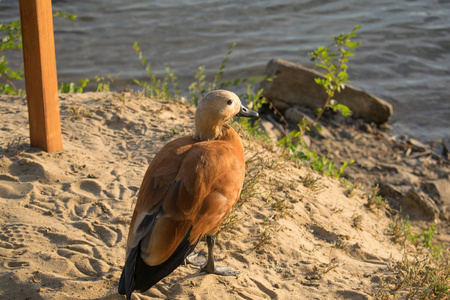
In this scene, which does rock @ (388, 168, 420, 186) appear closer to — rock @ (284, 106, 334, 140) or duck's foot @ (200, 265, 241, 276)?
rock @ (284, 106, 334, 140)

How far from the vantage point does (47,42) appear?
14.5ft

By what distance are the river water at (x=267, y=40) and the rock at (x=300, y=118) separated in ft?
5.26

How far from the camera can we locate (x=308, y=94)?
8.40 meters

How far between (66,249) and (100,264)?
31 cm

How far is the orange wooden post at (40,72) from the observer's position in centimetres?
430

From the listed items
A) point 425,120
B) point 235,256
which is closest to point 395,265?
point 235,256

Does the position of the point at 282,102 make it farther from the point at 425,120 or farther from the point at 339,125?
the point at 425,120

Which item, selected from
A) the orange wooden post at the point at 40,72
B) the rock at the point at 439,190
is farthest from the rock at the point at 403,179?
the orange wooden post at the point at 40,72

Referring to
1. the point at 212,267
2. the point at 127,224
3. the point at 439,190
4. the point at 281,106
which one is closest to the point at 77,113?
the point at 127,224

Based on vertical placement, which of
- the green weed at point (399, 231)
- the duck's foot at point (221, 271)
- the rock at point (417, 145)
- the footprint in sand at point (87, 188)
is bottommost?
the rock at point (417, 145)

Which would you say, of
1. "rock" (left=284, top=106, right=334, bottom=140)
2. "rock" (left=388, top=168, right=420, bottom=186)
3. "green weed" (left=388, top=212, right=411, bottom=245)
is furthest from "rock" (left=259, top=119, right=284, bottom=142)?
"green weed" (left=388, top=212, right=411, bottom=245)

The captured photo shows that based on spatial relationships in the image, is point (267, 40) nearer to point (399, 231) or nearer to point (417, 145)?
point (417, 145)

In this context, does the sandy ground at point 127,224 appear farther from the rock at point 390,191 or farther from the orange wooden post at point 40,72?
the rock at point 390,191

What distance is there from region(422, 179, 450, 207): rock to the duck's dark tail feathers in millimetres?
4595
